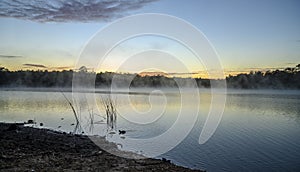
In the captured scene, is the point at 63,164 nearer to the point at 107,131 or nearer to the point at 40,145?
the point at 40,145

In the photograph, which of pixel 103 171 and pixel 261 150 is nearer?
pixel 103 171

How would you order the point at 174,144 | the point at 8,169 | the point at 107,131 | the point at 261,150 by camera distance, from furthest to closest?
1. the point at 107,131
2. the point at 174,144
3. the point at 261,150
4. the point at 8,169

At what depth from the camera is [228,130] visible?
17797mm

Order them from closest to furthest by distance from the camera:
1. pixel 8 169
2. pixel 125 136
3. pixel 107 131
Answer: pixel 8 169 < pixel 125 136 < pixel 107 131

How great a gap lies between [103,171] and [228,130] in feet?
40.6

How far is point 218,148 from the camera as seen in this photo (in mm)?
12734

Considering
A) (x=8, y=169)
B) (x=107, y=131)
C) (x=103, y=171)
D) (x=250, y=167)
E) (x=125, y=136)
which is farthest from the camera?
(x=107, y=131)

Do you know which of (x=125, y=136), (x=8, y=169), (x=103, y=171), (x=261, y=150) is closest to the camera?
(x=8, y=169)

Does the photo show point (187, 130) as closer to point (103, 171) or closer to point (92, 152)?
point (92, 152)

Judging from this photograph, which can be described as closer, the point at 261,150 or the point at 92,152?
the point at 92,152

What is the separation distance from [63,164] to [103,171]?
1.25m

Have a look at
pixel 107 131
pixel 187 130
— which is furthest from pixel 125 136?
pixel 187 130

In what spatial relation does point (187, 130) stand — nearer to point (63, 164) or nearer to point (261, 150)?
point (261, 150)

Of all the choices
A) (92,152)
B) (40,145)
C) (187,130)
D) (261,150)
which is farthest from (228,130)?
(40,145)
